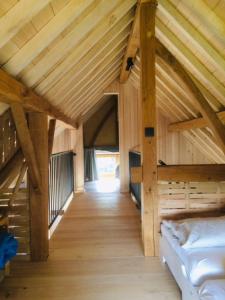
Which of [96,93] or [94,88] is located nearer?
[94,88]

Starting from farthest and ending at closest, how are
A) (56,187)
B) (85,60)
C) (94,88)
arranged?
1. (94,88)
2. (56,187)
3. (85,60)

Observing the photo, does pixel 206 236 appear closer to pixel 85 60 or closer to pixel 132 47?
pixel 85 60

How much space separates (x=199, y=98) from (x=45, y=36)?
5.80 feet

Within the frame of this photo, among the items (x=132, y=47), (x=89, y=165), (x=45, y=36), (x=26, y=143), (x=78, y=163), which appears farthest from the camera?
(x=89, y=165)

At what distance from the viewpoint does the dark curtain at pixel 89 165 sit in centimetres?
804

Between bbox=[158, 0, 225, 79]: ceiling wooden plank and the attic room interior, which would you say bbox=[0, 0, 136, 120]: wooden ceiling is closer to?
the attic room interior

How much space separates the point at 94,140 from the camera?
27.0 feet

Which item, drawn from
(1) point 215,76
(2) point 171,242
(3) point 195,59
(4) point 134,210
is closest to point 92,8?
(3) point 195,59

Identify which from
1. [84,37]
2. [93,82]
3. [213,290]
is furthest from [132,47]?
[213,290]

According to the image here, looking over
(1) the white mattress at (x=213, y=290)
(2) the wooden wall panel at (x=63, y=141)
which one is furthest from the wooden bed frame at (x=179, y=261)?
(2) the wooden wall panel at (x=63, y=141)

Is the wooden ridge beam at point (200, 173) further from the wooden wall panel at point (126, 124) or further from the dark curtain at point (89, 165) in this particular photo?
the dark curtain at point (89, 165)

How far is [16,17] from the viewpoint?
1.28m

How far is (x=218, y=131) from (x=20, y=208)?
90.8 inches

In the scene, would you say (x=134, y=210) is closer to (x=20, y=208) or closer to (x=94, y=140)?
(x=20, y=208)
